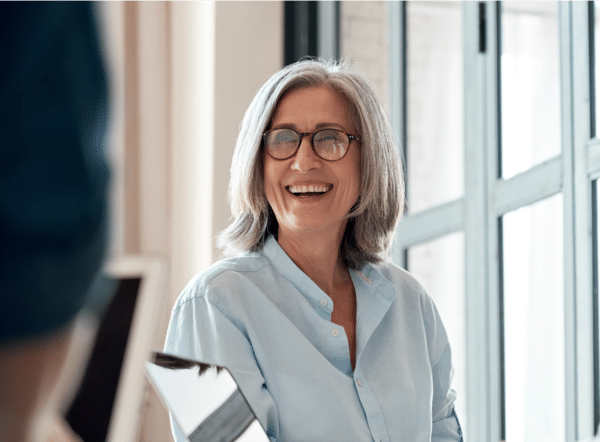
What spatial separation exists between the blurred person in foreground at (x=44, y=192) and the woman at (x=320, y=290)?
0.87 metres

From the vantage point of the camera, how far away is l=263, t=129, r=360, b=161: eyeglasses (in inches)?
52.2

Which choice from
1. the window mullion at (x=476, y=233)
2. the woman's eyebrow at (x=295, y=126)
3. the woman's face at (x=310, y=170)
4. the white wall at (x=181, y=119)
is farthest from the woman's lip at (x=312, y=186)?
the white wall at (x=181, y=119)

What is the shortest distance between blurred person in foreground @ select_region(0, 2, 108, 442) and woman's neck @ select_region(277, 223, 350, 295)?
108 centimetres

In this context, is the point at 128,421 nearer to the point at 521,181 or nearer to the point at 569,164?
the point at 569,164

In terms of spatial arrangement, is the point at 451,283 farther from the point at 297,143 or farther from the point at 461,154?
the point at 297,143

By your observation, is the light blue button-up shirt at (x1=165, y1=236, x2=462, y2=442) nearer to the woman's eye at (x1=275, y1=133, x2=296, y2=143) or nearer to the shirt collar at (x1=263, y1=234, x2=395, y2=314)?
the shirt collar at (x1=263, y1=234, x2=395, y2=314)

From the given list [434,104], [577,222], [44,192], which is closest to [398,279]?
[577,222]

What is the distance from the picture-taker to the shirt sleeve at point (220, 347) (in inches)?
43.8

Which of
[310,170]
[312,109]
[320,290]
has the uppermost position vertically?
[312,109]

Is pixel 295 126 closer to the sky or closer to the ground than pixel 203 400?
closer to the sky

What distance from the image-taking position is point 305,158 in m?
1.30

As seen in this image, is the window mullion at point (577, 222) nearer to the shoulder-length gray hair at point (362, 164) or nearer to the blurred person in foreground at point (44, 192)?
the shoulder-length gray hair at point (362, 164)

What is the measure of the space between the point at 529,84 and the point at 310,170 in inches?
35.7

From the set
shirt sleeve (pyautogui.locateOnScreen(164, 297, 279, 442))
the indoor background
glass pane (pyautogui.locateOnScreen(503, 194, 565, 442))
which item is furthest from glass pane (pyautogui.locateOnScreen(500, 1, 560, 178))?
shirt sleeve (pyautogui.locateOnScreen(164, 297, 279, 442))
